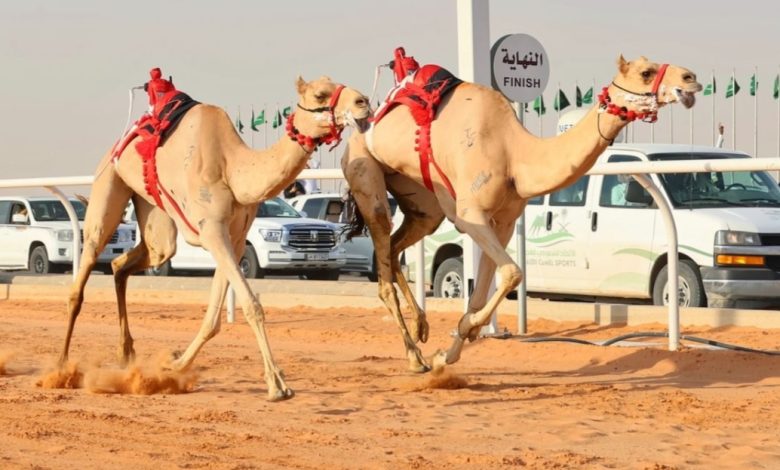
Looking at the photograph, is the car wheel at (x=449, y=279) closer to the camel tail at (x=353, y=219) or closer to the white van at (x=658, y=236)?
the white van at (x=658, y=236)

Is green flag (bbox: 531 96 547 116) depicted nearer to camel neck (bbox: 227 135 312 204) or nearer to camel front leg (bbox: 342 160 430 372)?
camel front leg (bbox: 342 160 430 372)

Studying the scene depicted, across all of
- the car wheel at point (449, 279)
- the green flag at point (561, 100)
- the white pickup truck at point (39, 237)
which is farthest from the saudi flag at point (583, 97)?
the car wheel at point (449, 279)

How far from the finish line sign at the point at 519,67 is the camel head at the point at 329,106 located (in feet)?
15.8

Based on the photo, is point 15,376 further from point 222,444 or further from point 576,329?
point 576,329

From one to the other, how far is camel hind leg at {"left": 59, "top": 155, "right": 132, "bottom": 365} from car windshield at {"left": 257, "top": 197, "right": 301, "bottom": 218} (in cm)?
1509

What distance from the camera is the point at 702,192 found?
57.6ft

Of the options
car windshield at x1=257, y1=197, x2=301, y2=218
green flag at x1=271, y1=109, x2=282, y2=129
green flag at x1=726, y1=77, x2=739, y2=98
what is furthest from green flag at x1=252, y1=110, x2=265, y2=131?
car windshield at x1=257, y1=197, x2=301, y2=218

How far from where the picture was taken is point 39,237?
3316 centimetres

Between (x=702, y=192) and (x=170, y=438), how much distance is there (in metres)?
10.0

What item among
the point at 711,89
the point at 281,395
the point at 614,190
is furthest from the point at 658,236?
the point at 711,89

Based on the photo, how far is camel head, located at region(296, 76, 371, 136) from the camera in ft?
33.5

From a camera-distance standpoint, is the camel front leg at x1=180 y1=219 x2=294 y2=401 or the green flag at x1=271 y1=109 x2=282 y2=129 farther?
the green flag at x1=271 y1=109 x2=282 y2=129

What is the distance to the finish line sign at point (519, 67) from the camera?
15188mm

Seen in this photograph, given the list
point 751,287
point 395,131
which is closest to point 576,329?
point 751,287
